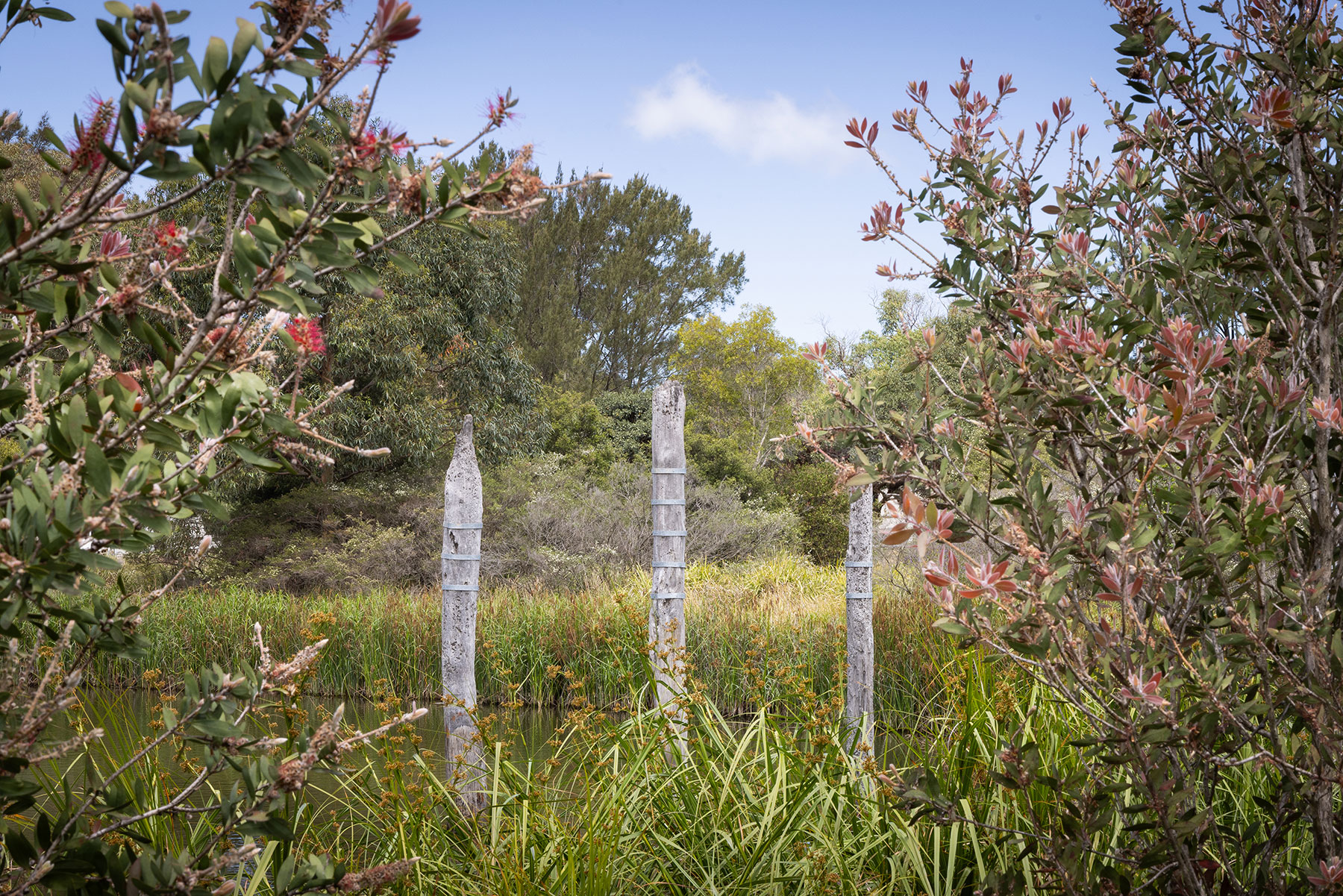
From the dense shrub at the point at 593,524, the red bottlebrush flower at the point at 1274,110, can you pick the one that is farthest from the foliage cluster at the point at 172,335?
the dense shrub at the point at 593,524

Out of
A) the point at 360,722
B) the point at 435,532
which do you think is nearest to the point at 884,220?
the point at 360,722

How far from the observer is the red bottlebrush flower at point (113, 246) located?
1.25 metres

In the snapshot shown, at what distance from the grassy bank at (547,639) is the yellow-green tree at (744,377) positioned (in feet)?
42.9

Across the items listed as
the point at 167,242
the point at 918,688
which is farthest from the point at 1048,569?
the point at 918,688

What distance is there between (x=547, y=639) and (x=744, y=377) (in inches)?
663

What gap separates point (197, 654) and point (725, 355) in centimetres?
1787

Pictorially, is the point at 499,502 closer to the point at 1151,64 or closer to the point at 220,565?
the point at 220,565

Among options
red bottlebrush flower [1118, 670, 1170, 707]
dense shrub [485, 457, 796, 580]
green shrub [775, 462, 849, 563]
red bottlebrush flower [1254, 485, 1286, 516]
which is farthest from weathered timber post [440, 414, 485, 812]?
green shrub [775, 462, 849, 563]

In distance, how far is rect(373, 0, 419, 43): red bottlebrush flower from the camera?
97cm

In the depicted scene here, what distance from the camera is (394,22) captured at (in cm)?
98

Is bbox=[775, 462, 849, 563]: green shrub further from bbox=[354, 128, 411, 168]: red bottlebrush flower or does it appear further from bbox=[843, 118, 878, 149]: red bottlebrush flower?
bbox=[354, 128, 411, 168]: red bottlebrush flower

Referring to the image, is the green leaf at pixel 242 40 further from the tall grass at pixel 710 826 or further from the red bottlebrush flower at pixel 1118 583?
the tall grass at pixel 710 826

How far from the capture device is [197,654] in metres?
9.38

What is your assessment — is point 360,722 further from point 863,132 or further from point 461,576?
point 863,132
